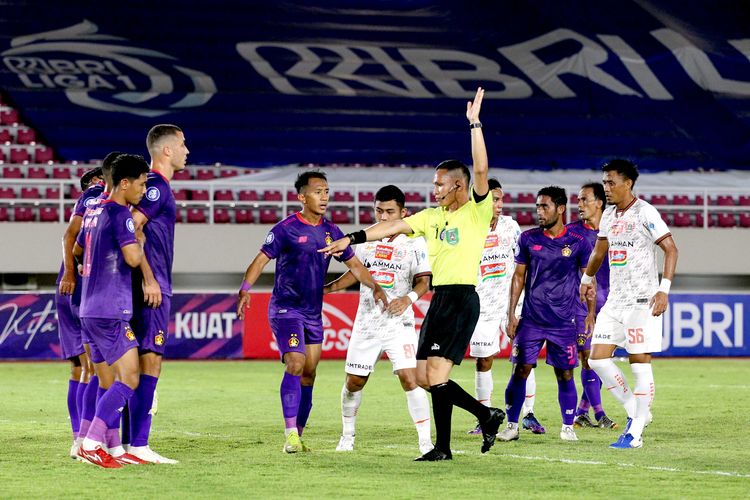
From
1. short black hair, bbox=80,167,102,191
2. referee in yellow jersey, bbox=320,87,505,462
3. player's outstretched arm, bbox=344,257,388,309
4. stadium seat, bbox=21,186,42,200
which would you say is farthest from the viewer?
stadium seat, bbox=21,186,42,200

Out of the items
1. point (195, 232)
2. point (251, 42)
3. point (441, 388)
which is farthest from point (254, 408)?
point (251, 42)

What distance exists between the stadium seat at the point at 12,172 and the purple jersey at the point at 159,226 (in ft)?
74.2

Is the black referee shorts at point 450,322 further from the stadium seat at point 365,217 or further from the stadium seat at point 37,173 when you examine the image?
the stadium seat at point 37,173

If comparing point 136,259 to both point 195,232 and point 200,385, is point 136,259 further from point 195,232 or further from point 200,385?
point 195,232

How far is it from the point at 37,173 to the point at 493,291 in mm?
21449

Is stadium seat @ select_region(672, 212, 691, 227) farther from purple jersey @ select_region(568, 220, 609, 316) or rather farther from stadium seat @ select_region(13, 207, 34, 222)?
purple jersey @ select_region(568, 220, 609, 316)

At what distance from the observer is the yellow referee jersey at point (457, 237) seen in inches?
345

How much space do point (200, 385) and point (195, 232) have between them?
9.83 meters

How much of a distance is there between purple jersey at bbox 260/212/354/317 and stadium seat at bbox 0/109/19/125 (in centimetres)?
2496

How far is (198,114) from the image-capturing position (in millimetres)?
34469

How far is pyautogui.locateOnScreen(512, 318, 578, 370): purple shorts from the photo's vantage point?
36.2ft

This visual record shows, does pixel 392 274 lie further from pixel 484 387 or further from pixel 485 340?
pixel 484 387

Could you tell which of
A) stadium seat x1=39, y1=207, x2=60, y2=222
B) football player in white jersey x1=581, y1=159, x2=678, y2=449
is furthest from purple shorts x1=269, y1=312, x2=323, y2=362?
stadium seat x1=39, y1=207, x2=60, y2=222

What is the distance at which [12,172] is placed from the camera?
30.2m
